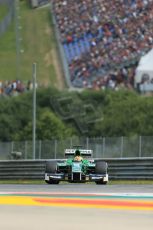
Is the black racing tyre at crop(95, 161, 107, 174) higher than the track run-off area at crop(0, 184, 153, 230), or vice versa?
the black racing tyre at crop(95, 161, 107, 174)

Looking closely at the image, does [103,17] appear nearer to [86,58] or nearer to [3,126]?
[86,58]

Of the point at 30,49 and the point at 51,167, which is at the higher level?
the point at 30,49

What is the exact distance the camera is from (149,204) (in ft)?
40.9

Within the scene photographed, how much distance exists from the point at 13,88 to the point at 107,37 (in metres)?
7.87

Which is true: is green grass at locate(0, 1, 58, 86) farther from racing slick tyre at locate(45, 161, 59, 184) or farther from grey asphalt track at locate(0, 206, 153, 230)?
grey asphalt track at locate(0, 206, 153, 230)

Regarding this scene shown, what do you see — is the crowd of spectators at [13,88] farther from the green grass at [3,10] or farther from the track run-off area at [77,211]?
the track run-off area at [77,211]

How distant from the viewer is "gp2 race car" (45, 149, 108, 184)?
67.8 ft

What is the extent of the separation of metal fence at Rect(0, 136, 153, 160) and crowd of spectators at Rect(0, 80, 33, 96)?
24639mm

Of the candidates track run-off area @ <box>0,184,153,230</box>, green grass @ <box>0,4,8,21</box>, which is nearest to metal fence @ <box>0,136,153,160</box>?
track run-off area @ <box>0,184,153,230</box>

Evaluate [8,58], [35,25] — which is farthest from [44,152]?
[35,25]

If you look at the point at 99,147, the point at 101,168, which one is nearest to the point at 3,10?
the point at 99,147

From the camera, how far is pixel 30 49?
6688cm

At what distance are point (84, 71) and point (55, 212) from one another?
147 feet

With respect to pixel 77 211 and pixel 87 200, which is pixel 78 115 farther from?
pixel 77 211
